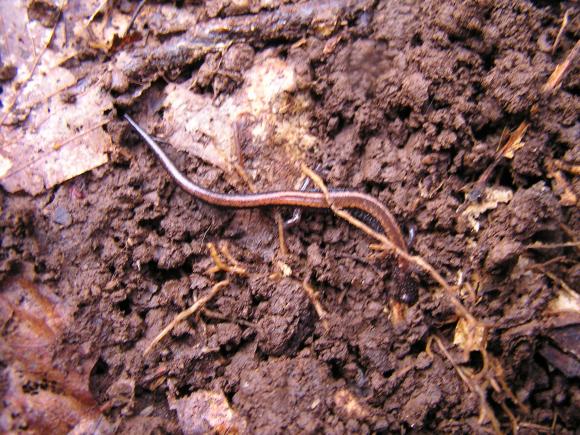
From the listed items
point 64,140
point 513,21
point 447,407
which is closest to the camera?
point 447,407

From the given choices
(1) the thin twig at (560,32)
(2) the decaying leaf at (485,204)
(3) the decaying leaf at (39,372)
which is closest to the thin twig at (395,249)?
(2) the decaying leaf at (485,204)

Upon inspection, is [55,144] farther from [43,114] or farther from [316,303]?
[316,303]

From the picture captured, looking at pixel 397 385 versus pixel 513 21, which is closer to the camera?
pixel 397 385

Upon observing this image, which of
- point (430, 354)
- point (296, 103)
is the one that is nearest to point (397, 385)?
point (430, 354)

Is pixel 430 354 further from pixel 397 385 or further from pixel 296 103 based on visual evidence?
pixel 296 103

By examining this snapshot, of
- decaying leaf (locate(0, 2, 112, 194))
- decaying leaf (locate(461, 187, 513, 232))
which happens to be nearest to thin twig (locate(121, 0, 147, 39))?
decaying leaf (locate(0, 2, 112, 194))

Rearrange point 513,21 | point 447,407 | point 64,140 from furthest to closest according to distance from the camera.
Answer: point 64,140 → point 513,21 → point 447,407

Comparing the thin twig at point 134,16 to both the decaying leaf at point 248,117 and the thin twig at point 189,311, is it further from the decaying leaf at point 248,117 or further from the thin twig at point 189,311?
the thin twig at point 189,311
